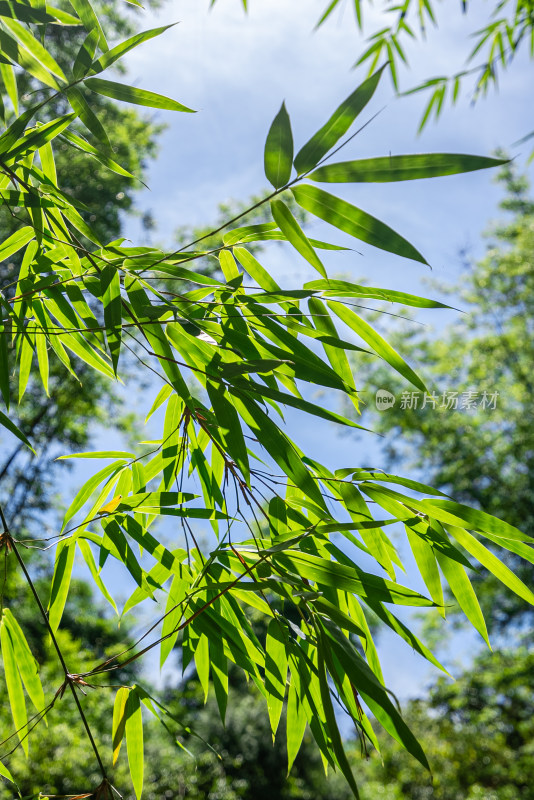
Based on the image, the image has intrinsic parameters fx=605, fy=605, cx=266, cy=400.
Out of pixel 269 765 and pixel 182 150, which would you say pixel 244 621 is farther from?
pixel 182 150

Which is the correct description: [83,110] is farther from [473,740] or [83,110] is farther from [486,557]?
[473,740]

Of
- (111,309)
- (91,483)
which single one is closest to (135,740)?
(91,483)

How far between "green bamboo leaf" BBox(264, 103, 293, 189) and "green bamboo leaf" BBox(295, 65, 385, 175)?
0.03 ft

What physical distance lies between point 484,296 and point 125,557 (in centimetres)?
846

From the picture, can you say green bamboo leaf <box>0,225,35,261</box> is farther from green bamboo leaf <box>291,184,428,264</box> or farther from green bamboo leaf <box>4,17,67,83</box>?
green bamboo leaf <box>291,184,428,264</box>

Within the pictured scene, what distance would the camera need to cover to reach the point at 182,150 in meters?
7.07

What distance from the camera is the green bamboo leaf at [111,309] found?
62 cm

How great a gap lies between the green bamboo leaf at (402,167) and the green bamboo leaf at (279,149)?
3 cm

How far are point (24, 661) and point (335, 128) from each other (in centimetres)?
74

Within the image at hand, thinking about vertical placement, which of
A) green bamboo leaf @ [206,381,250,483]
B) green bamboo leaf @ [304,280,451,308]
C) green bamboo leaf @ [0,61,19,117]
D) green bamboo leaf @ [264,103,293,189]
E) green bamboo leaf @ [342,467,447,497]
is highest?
green bamboo leaf @ [0,61,19,117]

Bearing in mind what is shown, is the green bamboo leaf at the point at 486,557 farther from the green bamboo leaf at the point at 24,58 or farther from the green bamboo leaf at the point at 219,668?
the green bamboo leaf at the point at 24,58

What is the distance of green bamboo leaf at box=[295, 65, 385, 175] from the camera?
49 cm

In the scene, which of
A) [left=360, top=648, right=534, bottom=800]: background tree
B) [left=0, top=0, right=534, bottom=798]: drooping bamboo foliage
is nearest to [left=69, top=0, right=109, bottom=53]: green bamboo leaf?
[left=0, top=0, right=534, bottom=798]: drooping bamboo foliage

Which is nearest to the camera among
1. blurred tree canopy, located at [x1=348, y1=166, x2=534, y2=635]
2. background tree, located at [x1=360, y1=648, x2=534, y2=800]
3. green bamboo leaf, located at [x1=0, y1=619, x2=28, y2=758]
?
green bamboo leaf, located at [x1=0, y1=619, x2=28, y2=758]
